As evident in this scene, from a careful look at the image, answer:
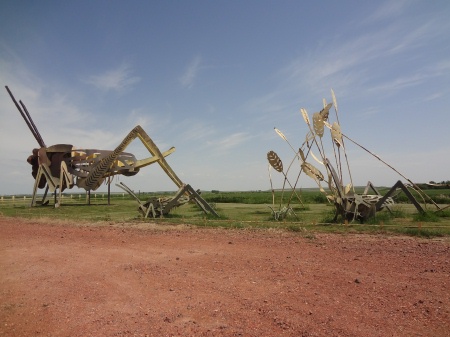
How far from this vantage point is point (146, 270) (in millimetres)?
6430

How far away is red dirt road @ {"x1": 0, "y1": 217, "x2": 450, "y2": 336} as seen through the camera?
391 centimetres

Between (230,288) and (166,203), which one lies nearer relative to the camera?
(230,288)

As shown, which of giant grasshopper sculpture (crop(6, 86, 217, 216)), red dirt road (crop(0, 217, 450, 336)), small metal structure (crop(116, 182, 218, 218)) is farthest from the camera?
giant grasshopper sculpture (crop(6, 86, 217, 216))

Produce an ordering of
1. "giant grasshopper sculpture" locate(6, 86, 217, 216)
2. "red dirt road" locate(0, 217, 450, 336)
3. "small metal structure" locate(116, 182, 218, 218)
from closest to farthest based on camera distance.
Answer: "red dirt road" locate(0, 217, 450, 336) < "small metal structure" locate(116, 182, 218, 218) < "giant grasshopper sculpture" locate(6, 86, 217, 216)

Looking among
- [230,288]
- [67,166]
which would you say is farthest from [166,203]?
[67,166]

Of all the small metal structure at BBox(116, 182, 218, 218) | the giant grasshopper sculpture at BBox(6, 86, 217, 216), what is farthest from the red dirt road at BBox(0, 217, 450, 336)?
the giant grasshopper sculpture at BBox(6, 86, 217, 216)

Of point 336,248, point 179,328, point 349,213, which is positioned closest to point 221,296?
point 179,328

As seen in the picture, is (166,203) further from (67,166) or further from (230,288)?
(67,166)

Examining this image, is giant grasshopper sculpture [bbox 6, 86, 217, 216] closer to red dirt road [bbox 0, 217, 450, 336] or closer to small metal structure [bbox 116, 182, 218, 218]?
small metal structure [bbox 116, 182, 218, 218]

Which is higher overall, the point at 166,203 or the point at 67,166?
the point at 67,166

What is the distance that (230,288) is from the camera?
17.1 feet

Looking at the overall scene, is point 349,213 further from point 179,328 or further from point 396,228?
point 179,328

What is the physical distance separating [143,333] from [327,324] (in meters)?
2.10

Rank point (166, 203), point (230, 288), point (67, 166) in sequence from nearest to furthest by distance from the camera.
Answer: point (230, 288), point (166, 203), point (67, 166)
